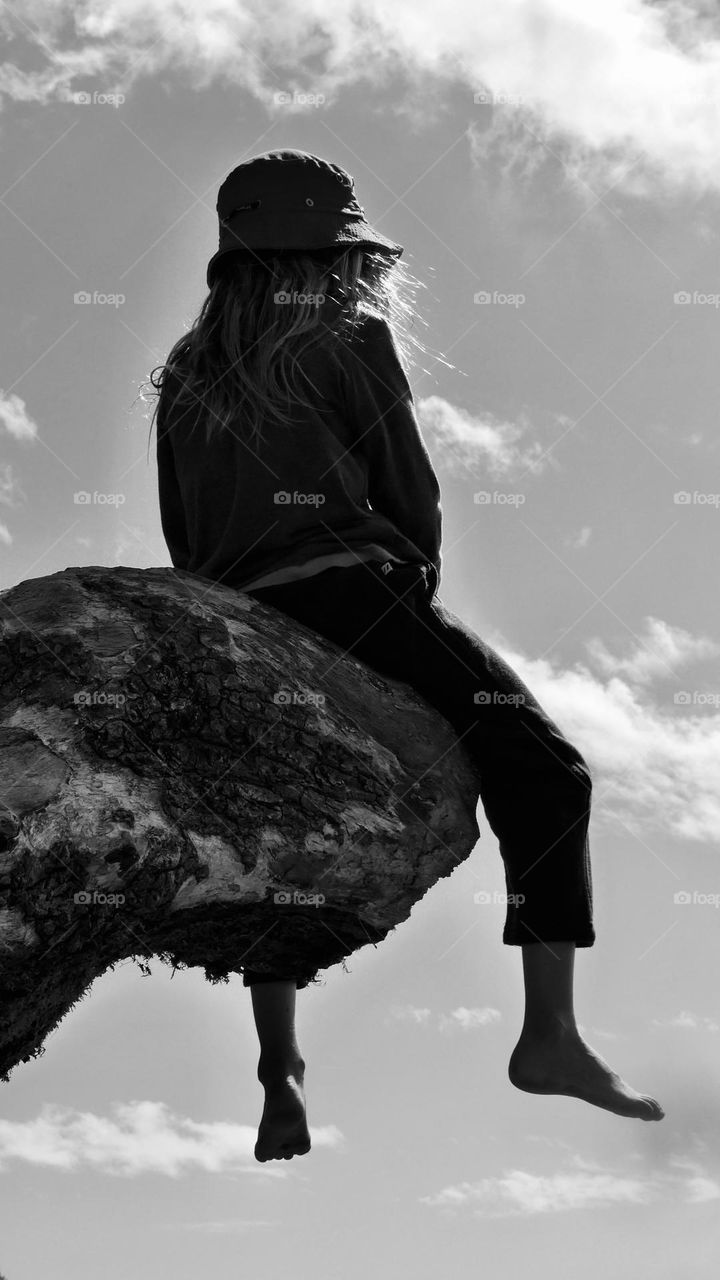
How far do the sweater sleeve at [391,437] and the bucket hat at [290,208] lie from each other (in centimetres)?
44

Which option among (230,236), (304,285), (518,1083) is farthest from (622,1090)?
(230,236)

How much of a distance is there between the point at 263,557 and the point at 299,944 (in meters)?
1.59

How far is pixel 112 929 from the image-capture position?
13.3 feet

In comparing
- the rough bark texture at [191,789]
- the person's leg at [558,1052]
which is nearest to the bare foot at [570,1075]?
the person's leg at [558,1052]

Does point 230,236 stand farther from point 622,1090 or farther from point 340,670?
point 622,1090

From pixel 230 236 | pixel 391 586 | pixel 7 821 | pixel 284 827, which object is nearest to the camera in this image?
pixel 7 821

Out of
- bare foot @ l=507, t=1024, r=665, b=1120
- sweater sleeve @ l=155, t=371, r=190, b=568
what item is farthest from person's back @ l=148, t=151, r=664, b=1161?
sweater sleeve @ l=155, t=371, r=190, b=568

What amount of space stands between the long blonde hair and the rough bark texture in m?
0.83

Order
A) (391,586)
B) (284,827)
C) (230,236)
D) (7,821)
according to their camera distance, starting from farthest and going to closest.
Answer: (230,236) → (391,586) → (284,827) → (7,821)

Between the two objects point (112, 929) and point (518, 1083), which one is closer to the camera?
point (112, 929)

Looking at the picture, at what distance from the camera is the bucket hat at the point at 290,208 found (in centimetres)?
502

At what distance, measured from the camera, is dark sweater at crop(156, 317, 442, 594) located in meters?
4.85

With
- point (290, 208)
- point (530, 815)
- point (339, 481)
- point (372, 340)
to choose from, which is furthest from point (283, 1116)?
point (290, 208)

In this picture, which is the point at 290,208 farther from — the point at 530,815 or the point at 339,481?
the point at 530,815
